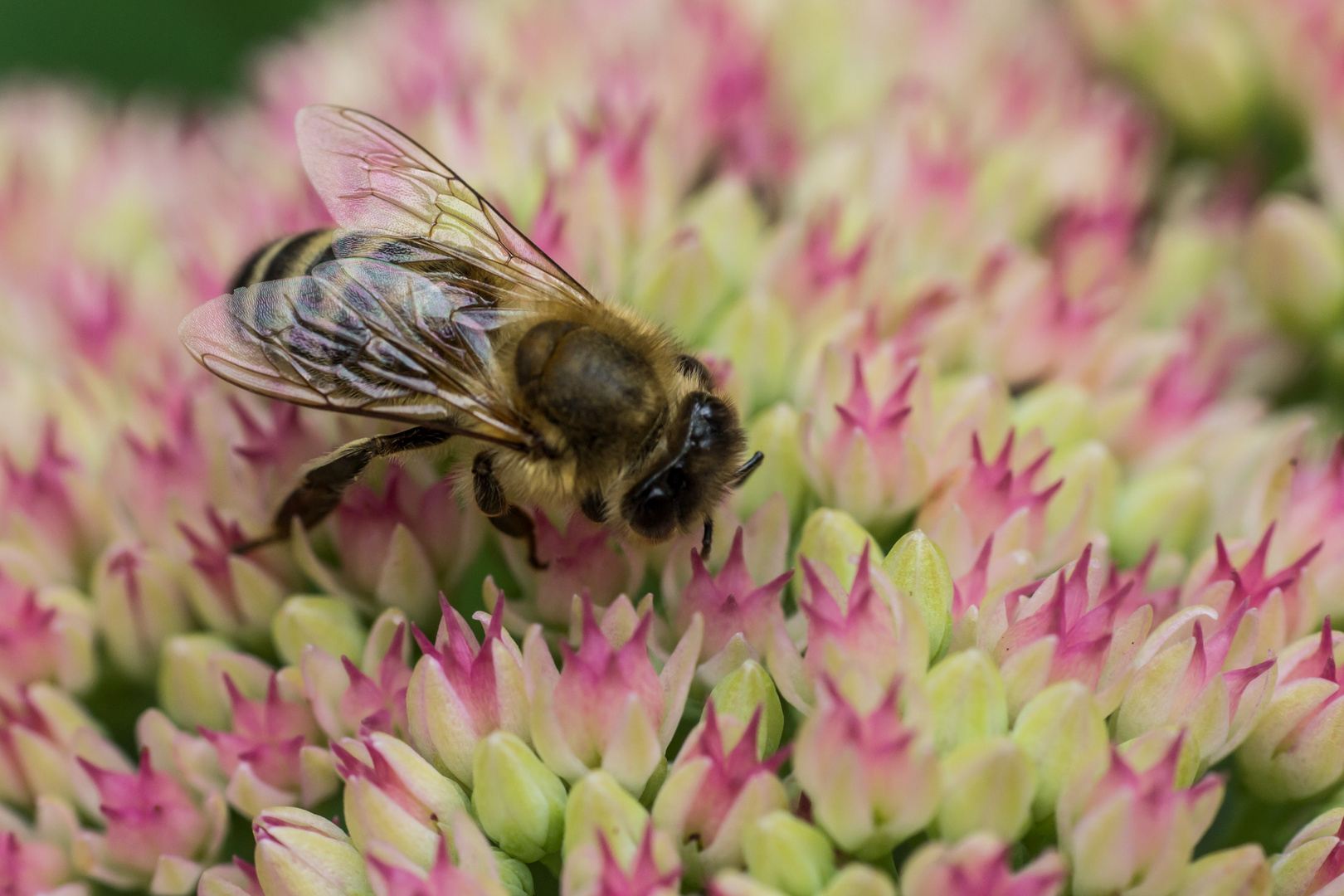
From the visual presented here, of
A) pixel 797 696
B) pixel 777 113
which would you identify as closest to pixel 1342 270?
pixel 777 113

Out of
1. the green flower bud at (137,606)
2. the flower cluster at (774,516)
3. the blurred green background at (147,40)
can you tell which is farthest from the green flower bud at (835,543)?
the blurred green background at (147,40)

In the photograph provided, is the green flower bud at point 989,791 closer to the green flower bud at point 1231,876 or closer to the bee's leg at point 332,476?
the green flower bud at point 1231,876

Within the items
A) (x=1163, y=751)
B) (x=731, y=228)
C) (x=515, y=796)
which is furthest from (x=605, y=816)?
(x=731, y=228)

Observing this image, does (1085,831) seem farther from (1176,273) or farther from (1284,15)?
(1284,15)

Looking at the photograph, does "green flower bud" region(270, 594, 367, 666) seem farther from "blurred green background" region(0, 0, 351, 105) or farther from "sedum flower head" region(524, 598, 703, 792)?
"blurred green background" region(0, 0, 351, 105)

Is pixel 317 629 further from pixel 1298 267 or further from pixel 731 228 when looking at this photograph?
pixel 1298 267

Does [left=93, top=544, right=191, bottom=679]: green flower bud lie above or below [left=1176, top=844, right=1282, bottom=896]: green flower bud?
above

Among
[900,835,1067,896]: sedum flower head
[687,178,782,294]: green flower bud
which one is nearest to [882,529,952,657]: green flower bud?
[900,835,1067,896]: sedum flower head
